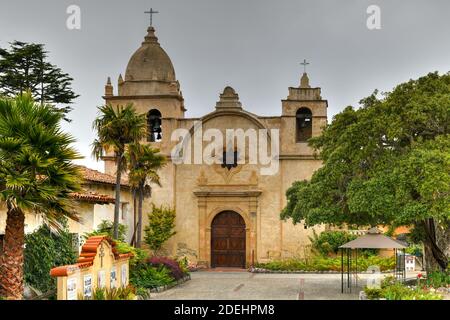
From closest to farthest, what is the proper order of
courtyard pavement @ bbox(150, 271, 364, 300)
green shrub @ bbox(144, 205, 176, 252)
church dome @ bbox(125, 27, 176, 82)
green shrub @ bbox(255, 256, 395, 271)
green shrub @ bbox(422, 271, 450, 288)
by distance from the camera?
green shrub @ bbox(422, 271, 450, 288), courtyard pavement @ bbox(150, 271, 364, 300), green shrub @ bbox(255, 256, 395, 271), green shrub @ bbox(144, 205, 176, 252), church dome @ bbox(125, 27, 176, 82)

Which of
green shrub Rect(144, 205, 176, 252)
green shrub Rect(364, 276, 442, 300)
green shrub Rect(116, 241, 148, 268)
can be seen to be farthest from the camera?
green shrub Rect(144, 205, 176, 252)

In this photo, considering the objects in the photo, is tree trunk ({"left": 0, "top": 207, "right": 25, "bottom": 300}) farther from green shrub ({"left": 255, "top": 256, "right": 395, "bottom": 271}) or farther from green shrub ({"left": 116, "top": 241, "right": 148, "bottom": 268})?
green shrub ({"left": 255, "top": 256, "right": 395, "bottom": 271})

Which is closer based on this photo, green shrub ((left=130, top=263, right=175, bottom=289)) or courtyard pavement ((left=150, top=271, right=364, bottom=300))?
courtyard pavement ((left=150, top=271, right=364, bottom=300))

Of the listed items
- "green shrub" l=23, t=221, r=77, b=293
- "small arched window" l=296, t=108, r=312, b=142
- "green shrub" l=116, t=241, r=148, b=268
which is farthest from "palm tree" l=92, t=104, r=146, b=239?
"small arched window" l=296, t=108, r=312, b=142

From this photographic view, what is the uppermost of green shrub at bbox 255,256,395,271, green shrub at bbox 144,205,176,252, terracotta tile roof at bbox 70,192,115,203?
terracotta tile roof at bbox 70,192,115,203

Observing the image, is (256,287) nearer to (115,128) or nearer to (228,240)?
(115,128)

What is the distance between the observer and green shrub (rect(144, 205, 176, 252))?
34938 millimetres

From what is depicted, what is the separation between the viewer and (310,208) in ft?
79.9

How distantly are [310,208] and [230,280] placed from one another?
6600 mm

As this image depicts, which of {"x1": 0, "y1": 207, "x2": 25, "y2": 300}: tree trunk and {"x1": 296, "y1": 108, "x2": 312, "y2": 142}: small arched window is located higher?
{"x1": 296, "y1": 108, "x2": 312, "y2": 142}: small arched window

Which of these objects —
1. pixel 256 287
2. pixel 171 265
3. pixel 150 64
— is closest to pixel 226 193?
pixel 150 64

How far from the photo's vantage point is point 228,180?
1406 inches

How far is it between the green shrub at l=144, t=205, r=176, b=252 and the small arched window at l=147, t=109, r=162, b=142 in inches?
147
